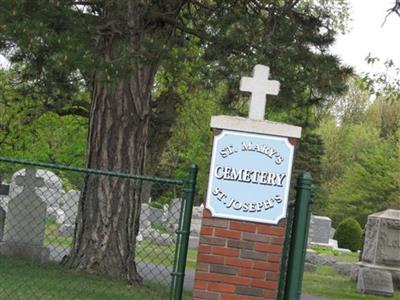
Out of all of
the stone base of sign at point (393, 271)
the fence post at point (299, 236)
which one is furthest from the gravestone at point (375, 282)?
the fence post at point (299, 236)

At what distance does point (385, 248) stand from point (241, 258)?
12.2 m

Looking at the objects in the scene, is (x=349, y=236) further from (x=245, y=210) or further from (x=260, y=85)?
(x=245, y=210)

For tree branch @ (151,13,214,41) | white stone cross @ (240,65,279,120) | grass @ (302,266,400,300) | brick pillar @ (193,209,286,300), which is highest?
tree branch @ (151,13,214,41)

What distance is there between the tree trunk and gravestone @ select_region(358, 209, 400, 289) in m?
7.20

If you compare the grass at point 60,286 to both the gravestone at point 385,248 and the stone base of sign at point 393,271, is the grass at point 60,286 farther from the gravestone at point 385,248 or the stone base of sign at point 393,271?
the gravestone at point 385,248

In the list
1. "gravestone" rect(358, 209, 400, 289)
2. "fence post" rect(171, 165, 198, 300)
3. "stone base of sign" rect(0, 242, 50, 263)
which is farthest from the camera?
"gravestone" rect(358, 209, 400, 289)

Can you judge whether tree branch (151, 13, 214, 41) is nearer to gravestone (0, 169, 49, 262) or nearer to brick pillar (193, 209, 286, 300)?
gravestone (0, 169, 49, 262)

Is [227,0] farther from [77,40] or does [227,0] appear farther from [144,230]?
[144,230]

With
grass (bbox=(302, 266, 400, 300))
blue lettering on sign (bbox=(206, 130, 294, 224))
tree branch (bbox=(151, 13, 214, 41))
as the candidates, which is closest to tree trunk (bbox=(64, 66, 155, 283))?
tree branch (bbox=(151, 13, 214, 41))

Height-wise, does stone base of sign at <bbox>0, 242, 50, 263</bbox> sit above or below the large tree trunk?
below

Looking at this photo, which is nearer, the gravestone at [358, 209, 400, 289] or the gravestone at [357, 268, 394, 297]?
the gravestone at [357, 268, 394, 297]

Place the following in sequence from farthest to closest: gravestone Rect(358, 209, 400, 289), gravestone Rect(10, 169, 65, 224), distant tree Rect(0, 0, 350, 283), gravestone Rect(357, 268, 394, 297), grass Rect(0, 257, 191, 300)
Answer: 1. gravestone Rect(358, 209, 400, 289)
2. gravestone Rect(10, 169, 65, 224)
3. gravestone Rect(357, 268, 394, 297)
4. distant tree Rect(0, 0, 350, 283)
5. grass Rect(0, 257, 191, 300)

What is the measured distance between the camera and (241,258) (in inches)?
237

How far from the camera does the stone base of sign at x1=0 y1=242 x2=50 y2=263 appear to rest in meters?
13.4
